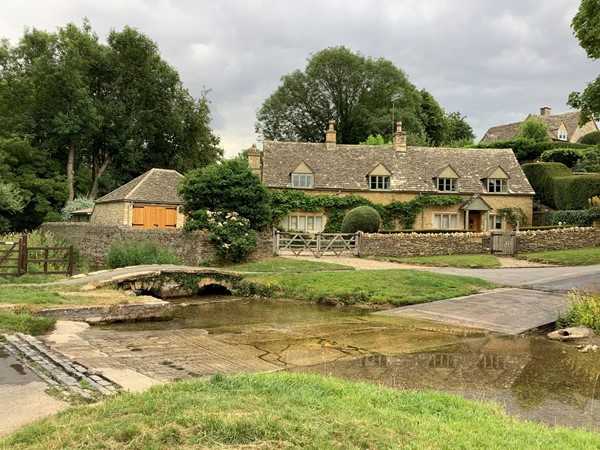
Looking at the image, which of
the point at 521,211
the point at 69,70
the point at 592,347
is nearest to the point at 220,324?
the point at 592,347

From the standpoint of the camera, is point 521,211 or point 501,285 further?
point 521,211

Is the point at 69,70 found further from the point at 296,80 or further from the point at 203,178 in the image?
the point at 296,80

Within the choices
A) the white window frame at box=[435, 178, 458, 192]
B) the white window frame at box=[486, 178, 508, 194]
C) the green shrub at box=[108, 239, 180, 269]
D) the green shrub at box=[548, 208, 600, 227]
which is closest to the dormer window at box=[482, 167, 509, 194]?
the white window frame at box=[486, 178, 508, 194]

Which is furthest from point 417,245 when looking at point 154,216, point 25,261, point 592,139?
point 592,139

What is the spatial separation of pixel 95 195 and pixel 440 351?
151 ft

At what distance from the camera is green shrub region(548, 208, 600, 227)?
3334 cm

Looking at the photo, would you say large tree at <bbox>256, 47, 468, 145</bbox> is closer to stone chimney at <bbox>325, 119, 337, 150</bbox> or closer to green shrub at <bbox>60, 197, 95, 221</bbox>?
stone chimney at <bbox>325, 119, 337, 150</bbox>

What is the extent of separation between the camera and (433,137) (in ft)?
241

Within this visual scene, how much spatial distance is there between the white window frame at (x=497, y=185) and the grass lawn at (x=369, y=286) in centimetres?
2418

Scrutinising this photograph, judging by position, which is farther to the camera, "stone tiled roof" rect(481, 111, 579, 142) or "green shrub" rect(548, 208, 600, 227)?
"stone tiled roof" rect(481, 111, 579, 142)

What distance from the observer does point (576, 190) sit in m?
37.1

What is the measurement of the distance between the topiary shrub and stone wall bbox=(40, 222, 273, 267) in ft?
20.1

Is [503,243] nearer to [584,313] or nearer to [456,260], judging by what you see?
[456,260]

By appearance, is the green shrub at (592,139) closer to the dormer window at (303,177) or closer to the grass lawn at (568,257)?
the grass lawn at (568,257)
